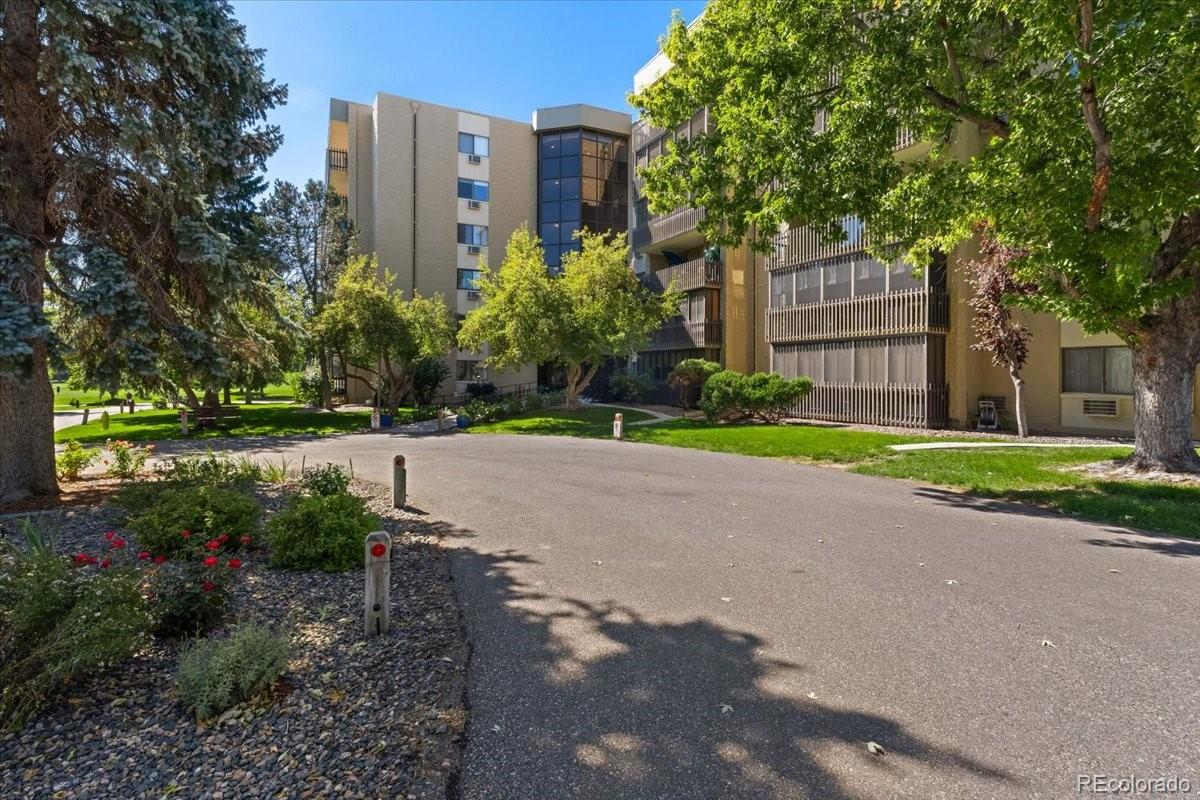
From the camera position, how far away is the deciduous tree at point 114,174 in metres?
7.16

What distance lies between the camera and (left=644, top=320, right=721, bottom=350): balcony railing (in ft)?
88.1

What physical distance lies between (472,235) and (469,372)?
852 cm

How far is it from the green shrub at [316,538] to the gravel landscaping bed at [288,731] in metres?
1.14

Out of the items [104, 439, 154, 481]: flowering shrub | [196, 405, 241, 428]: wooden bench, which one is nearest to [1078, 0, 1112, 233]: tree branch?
[104, 439, 154, 481]: flowering shrub

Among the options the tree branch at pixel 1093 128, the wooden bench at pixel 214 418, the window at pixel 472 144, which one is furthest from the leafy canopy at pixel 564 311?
the tree branch at pixel 1093 128

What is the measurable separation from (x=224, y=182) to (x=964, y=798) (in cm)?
1094

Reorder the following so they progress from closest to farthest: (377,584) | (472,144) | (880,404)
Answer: (377,584) → (880,404) → (472,144)

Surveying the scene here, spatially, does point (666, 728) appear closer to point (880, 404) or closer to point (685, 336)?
point (880, 404)

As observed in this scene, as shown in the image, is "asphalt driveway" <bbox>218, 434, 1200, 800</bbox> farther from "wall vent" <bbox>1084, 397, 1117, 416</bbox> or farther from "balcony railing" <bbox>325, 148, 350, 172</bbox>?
"balcony railing" <bbox>325, 148, 350, 172</bbox>

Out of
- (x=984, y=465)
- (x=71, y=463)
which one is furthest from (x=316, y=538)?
(x=984, y=465)

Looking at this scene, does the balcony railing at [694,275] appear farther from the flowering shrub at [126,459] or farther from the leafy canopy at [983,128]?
the flowering shrub at [126,459]

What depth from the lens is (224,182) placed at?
8953 millimetres

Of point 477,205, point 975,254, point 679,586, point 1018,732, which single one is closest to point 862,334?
point 975,254

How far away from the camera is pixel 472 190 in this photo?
3650 centimetres
